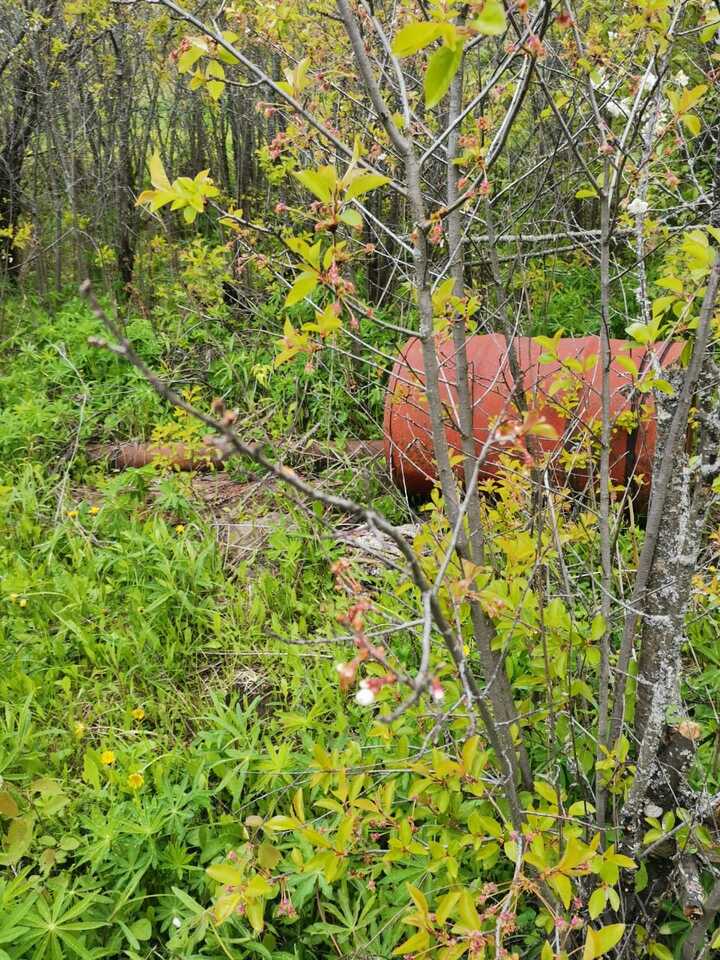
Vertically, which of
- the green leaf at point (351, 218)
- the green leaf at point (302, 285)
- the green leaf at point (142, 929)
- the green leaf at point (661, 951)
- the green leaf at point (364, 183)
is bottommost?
the green leaf at point (142, 929)

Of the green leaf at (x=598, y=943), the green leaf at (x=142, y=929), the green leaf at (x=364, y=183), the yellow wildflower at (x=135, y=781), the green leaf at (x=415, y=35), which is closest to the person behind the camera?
the green leaf at (x=415, y=35)

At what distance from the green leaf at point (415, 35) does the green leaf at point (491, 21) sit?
0.28ft

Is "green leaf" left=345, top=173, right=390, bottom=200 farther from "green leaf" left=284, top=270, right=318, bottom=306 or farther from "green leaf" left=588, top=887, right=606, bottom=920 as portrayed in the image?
"green leaf" left=588, top=887, right=606, bottom=920

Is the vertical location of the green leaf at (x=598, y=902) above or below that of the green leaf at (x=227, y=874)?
below

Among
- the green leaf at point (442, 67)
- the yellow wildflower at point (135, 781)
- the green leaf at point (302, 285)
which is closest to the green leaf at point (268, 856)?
the yellow wildflower at point (135, 781)

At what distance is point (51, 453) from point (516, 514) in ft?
10.2

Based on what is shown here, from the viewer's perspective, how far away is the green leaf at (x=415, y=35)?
84 cm

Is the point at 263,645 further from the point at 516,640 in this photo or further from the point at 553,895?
the point at 553,895

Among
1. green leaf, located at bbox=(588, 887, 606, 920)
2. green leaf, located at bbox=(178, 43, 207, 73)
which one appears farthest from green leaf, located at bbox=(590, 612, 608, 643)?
green leaf, located at bbox=(178, 43, 207, 73)

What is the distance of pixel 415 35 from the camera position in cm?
86

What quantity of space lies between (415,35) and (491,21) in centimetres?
13

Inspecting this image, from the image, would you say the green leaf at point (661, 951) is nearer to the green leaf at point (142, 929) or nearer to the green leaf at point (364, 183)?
the green leaf at point (142, 929)

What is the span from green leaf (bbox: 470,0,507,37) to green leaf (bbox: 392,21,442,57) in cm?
9

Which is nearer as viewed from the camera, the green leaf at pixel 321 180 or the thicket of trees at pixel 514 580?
the green leaf at pixel 321 180
